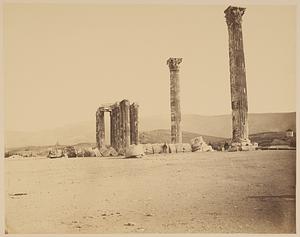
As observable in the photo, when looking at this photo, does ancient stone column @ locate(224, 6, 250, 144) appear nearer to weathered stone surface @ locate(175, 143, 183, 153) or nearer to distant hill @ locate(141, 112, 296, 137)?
distant hill @ locate(141, 112, 296, 137)

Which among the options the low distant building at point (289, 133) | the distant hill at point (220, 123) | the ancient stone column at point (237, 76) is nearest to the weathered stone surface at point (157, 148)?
the distant hill at point (220, 123)

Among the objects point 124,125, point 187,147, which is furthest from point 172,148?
point 124,125

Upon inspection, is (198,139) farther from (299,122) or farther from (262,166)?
(299,122)

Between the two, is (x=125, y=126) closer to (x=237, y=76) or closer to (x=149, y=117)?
(x=149, y=117)

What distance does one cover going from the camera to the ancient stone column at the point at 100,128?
3402 millimetres

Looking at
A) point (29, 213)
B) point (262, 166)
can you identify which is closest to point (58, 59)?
point (29, 213)

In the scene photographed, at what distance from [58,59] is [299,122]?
5.47ft

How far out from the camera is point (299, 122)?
3.49 meters

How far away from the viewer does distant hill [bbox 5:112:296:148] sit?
3.36m

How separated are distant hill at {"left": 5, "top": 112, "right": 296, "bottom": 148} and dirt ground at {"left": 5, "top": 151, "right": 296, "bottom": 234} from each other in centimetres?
14

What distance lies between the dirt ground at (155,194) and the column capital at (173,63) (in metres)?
0.58

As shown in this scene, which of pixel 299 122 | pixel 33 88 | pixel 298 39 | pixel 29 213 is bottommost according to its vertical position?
pixel 29 213

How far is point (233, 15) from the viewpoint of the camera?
3482 mm

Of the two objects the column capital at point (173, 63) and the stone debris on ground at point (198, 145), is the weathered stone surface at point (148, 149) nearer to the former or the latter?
the stone debris on ground at point (198, 145)
